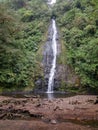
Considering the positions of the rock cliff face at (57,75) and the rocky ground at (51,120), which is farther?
the rock cliff face at (57,75)

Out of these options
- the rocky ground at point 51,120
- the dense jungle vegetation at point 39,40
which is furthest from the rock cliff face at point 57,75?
the rocky ground at point 51,120

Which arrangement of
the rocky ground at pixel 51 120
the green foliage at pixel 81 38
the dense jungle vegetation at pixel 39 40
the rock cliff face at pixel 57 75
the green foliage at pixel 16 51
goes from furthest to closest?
the rock cliff face at pixel 57 75
the green foliage at pixel 81 38
the dense jungle vegetation at pixel 39 40
the green foliage at pixel 16 51
the rocky ground at pixel 51 120

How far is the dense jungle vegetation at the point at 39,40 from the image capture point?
29250mm

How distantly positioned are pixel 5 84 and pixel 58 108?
580 inches

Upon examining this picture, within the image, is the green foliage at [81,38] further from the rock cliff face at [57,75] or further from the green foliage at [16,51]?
the green foliage at [16,51]

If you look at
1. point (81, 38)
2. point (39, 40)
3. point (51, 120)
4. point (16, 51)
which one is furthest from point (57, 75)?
point (51, 120)

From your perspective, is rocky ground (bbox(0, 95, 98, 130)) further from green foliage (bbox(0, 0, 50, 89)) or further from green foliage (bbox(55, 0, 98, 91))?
green foliage (bbox(0, 0, 50, 89))

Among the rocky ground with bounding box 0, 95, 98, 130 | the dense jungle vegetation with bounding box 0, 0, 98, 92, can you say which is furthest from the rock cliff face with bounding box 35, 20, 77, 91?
the rocky ground with bounding box 0, 95, 98, 130

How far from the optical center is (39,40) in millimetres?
39625

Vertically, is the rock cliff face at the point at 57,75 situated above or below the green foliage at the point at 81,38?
below

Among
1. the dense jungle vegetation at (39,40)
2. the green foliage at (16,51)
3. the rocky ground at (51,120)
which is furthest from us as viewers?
the dense jungle vegetation at (39,40)

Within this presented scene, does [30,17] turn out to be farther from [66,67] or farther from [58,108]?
[58,108]

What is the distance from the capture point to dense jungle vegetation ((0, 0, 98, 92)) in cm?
2925

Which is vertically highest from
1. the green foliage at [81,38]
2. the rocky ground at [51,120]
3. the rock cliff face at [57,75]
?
the green foliage at [81,38]
